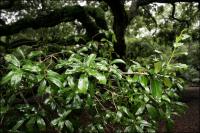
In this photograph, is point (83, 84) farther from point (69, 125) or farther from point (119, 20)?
point (119, 20)

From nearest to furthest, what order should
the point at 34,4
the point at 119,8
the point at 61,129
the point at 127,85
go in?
the point at 61,129 → the point at 127,85 → the point at 119,8 → the point at 34,4

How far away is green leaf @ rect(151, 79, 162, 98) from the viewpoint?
1.88 metres

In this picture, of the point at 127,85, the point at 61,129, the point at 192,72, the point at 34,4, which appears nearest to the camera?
the point at 61,129

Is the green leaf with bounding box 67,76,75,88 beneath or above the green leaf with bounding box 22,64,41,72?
beneath

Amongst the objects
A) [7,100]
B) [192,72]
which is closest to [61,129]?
[7,100]

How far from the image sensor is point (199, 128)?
902 centimetres

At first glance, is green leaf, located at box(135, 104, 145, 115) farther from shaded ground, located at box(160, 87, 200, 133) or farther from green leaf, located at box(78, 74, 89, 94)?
shaded ground, located at box(160, 87, 200, 133)

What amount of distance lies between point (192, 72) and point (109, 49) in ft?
54.1

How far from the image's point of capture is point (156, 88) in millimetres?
1900

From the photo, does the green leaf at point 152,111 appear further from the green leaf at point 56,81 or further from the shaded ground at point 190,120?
the shaded ground at point 190,120

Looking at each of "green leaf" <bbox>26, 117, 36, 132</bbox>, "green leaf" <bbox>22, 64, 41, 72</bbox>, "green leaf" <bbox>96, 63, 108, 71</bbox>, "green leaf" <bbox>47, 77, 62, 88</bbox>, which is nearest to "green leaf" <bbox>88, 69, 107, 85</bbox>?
"green leaf" <bbox>96, 63, 108, 71</bbox>

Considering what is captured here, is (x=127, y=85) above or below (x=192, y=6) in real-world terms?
below

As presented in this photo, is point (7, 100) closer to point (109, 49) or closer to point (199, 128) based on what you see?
point (109, 49)

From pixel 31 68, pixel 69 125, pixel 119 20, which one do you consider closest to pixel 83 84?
pixel 31 68
